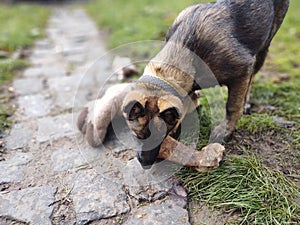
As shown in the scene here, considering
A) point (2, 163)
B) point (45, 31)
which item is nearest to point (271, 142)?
point (2, 163)

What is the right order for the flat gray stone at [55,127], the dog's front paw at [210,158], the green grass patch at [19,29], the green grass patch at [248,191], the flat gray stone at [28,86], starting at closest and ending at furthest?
the green grass patch at [248,191] → the dog's front paw at [210,158] → the flat gray stone at [55,127] → the flat gray stone at [28,86] → the green grass patch at [19,29]

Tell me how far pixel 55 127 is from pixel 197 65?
1.71 meters

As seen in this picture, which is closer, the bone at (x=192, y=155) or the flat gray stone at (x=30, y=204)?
the flat gray stone at (x=30, y=204)

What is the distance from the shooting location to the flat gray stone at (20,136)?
9.55 feet

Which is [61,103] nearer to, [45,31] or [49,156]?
[49,156]

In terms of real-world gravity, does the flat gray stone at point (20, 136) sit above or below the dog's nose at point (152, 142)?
below

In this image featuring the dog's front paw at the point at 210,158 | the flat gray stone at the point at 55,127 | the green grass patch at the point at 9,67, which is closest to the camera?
the dog's front paw at the point at 210,158

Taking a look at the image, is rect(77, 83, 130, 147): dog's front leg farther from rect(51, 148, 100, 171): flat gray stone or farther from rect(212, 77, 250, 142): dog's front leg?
rect(212, 77, 250, 142): dog's front leg

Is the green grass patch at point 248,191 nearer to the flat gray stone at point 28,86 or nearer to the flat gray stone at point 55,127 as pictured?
the flat gray stone at point 55,127

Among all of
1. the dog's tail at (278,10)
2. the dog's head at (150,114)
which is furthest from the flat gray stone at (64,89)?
the dog's tail at (278,10)

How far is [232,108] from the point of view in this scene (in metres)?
2.76

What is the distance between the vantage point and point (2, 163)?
8.68ft

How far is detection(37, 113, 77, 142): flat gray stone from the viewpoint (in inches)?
122

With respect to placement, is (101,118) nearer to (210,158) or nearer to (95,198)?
(95,198)
